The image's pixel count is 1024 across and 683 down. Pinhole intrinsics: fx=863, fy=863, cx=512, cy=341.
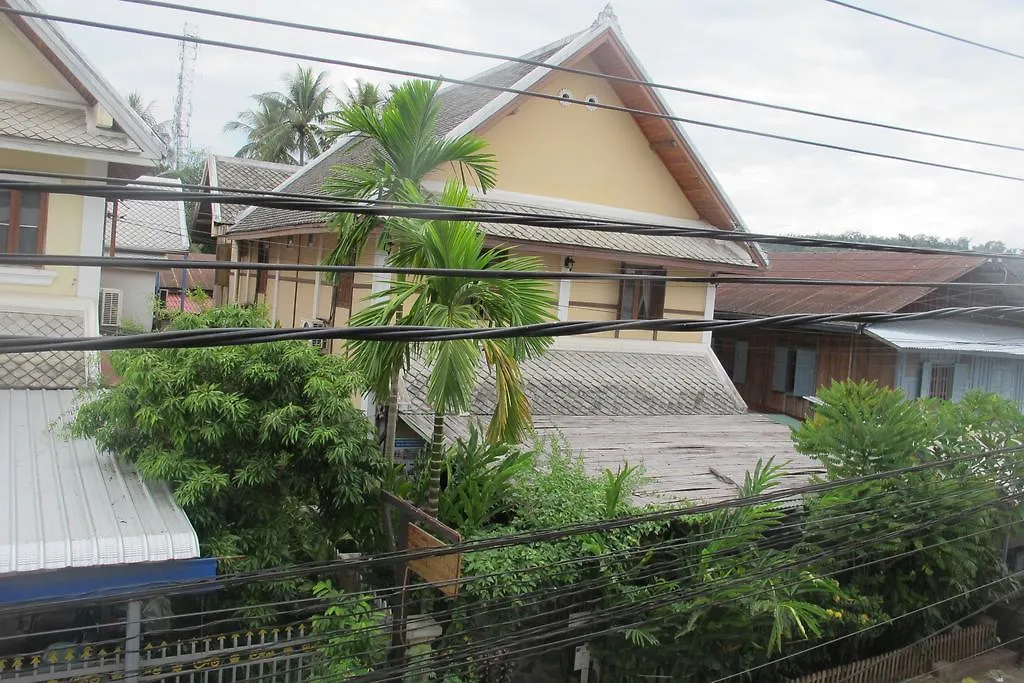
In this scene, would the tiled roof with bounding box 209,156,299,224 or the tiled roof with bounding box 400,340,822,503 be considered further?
the tiled roof with bounding box 209,156,299,224

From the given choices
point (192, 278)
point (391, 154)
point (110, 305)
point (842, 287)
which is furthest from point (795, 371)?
point (192, 278)

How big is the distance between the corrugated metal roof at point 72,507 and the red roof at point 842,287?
464 inches

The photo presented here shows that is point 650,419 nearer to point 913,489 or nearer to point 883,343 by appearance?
point 913,489

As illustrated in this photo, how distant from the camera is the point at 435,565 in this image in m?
7.88

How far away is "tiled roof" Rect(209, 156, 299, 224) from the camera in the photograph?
67.9 ft

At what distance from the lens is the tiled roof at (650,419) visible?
33.0 ft

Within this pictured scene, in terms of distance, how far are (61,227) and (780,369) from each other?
1605cm

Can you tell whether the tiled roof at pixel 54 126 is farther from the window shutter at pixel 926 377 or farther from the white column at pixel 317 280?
the window shutter at pixel 926 377

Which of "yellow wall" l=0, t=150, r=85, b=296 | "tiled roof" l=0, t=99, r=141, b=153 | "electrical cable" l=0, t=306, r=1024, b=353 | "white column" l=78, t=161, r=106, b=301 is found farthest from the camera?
"white column" l=78, t=161, r=106, b=301

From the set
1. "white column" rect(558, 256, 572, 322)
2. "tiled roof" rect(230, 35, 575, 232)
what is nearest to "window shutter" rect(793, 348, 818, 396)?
"white column" rect(558, 256, 572, 322)

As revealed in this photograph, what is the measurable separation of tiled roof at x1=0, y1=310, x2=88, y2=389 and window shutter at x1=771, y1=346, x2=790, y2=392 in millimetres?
15660

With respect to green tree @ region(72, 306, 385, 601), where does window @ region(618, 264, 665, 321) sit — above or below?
above

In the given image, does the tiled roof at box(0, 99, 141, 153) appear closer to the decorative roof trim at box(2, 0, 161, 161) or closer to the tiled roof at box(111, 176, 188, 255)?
the decorative roof trim at box(2, 0, 161, 161)

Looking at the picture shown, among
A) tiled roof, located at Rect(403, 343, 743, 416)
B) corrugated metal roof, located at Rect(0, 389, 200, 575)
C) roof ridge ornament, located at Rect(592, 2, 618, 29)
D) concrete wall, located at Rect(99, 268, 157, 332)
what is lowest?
corrugated metal roof, located at Rect(0, 389, 200, 575)
